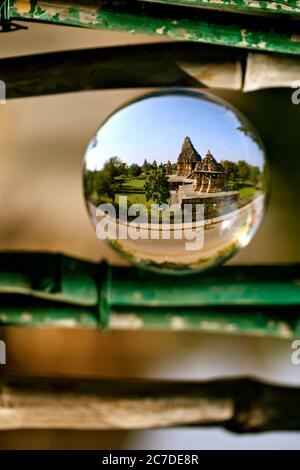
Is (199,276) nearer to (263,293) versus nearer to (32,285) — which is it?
(263,293)

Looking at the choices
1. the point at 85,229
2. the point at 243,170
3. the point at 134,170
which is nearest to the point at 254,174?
the point at 243,170

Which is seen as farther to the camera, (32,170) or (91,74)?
(32,170)

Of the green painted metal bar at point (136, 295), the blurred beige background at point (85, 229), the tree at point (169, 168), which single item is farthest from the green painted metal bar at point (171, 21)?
the blurred beige background at point (85, 229)

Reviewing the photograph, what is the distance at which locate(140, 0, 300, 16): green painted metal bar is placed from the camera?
0.65m

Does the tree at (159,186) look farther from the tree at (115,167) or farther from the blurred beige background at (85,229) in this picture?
the blurred beige background at (85,229)

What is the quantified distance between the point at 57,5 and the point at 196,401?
406 millimetres

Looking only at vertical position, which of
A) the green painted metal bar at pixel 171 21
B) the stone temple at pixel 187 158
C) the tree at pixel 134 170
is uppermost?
the green painted metal bar at pixel 171 21

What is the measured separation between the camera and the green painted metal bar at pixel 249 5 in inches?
25.6

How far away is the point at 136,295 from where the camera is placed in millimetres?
718

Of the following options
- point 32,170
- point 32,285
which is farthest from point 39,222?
point 32,285

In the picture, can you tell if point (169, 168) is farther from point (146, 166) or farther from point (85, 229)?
point (85, 229)

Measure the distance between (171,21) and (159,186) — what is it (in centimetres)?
A: 15

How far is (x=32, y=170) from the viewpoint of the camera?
1.92 meters

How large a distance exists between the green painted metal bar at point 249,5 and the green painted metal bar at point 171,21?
14 millimetres
